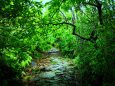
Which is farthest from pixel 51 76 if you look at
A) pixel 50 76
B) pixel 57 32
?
pixel 57 32

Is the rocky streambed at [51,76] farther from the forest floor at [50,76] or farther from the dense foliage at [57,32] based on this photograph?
the dense foliage at [57,32]

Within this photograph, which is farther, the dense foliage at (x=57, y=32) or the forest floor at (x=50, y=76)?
the forest floor at (x=50, y=76)

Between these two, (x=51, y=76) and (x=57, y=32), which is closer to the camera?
(x=57, y=32)

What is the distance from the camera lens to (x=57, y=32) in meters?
12.7

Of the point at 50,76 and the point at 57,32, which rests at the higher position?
the point at 57,32

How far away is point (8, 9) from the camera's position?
27.7ft

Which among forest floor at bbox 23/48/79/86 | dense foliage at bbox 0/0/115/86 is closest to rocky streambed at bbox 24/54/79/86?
forest floor at bbox 23/48/79/86

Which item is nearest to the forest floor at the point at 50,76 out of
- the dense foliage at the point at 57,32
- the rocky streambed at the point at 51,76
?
the rocky streambed at the point at 51,76

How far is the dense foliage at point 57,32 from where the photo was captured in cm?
906

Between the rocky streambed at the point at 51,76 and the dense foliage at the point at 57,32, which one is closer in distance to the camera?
the dense foliage at the point at 57,32

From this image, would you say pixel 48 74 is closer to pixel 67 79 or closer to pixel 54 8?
pixel 67 79

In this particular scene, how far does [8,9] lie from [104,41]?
14.6 feet

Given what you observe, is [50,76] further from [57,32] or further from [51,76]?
[57,32]

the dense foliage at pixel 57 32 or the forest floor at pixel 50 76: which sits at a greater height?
the dense foliage at pixel 57 32
